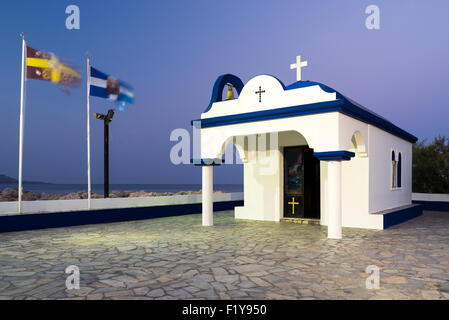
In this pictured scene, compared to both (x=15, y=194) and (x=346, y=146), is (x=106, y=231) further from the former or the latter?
(x=15, y=194)

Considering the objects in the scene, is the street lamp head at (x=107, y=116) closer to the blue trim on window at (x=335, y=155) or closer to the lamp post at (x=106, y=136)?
the lamp post at (x=106, y=136)

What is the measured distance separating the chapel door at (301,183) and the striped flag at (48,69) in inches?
298

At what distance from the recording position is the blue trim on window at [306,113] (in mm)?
8062

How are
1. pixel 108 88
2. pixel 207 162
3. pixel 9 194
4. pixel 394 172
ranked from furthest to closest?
pixel 9 194 → pixel 394 172 → pixel 108 88 → pixel 207 162

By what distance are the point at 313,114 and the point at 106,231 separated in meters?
6.59

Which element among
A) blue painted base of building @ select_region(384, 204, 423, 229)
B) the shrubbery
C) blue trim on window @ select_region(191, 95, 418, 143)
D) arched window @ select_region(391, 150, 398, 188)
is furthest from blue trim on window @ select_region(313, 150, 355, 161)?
the shrubbery

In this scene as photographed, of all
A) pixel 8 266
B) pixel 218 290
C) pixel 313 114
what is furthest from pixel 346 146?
pixel 8 266

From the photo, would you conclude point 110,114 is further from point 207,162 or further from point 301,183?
point 301,183

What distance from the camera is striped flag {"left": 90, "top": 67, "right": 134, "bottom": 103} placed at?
11555mm

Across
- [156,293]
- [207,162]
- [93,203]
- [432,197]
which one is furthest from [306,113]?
[432,197]

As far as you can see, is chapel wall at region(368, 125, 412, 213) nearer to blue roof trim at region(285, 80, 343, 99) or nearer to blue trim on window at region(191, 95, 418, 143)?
blue trim on window at region(191, 95, 418, 143)

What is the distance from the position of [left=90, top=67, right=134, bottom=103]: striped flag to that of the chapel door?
648 centimetres

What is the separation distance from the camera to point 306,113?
335 inches

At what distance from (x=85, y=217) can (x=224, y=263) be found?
688 cm
